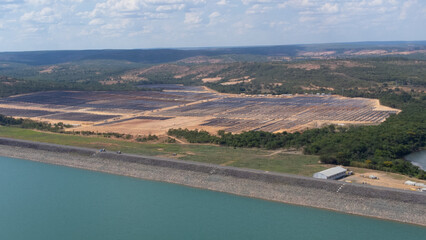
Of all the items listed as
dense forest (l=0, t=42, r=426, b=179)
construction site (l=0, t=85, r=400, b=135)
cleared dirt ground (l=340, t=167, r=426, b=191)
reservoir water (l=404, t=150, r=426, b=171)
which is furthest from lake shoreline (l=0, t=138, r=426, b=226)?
construction site (l=0, t=85, r=400, b=135)

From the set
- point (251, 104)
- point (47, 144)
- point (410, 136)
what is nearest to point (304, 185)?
point (410, 136)

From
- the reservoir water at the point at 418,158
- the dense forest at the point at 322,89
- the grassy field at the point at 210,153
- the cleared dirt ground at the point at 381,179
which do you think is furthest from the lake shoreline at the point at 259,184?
the reservoir water at the point at 418,158

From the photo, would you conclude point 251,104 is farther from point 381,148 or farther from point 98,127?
point 381,148

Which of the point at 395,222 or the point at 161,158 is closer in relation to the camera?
the point at 395,222

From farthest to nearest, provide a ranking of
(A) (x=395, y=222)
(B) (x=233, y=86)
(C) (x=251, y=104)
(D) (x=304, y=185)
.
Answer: (B) (x=233, y=86)
(C) (x=251, y=104)
(D) (x=304, y=185)
(A) (x=395, y=222)

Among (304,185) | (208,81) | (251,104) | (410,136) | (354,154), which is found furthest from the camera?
(208,81)
